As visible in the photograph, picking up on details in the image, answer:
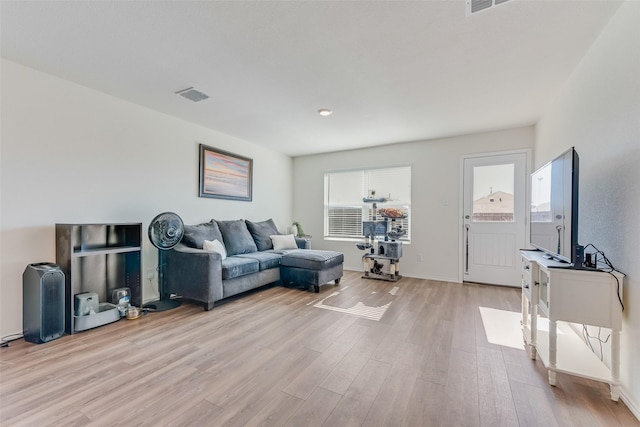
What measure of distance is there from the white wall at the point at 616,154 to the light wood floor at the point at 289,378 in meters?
0.50

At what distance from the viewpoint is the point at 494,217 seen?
4.07m

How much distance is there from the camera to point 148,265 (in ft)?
11.1

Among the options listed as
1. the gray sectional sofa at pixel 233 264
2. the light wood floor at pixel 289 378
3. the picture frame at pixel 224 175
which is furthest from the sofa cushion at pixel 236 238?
the light wood floor at pixel 289 378

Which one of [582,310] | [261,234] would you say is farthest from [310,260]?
[582,310]

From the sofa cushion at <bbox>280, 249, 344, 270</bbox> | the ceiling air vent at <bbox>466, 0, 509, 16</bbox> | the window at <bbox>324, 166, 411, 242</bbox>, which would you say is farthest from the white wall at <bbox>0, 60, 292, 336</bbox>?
the ceiling air vent at <bbox>466, 0, 509, 16</bbox>

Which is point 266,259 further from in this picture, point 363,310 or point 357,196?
point 357,196

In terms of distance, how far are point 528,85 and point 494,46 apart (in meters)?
0.96

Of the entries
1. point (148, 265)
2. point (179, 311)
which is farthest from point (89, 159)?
point (179, 311)

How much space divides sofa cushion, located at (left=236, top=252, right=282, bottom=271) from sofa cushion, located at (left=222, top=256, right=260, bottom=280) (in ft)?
0.32

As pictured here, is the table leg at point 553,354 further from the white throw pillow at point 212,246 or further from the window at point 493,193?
the white throw pillow at point 212,246

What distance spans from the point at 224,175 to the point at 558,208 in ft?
13.2

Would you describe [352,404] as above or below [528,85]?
below

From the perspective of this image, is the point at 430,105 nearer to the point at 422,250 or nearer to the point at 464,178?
the point at 464,178

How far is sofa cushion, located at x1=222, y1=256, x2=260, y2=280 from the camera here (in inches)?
124
